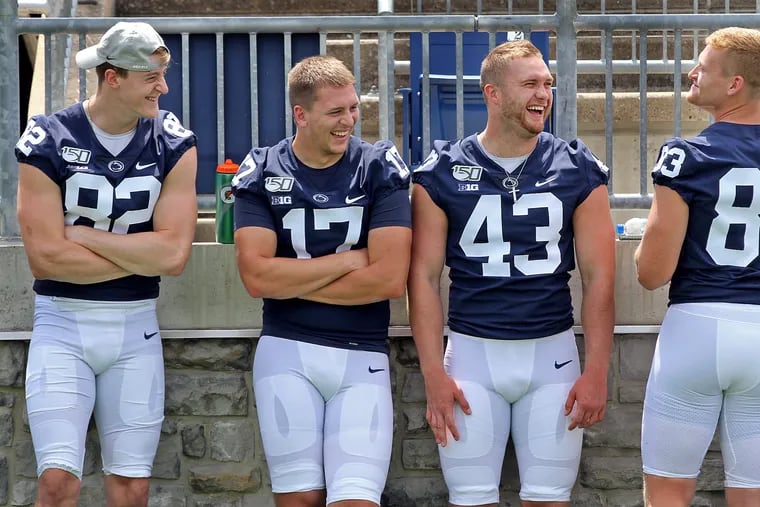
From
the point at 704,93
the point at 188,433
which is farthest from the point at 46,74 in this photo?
the point at 704,93

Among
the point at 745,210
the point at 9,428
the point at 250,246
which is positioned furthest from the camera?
the point at 9,428

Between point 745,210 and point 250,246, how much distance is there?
5.47 feet

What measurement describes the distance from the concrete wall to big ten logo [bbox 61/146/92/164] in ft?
2.40

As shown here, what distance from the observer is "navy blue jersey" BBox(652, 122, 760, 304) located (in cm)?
391

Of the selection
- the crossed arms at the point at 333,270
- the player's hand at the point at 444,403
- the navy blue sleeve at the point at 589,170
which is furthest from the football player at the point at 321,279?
the navy blue sleeve at the point at 589,170

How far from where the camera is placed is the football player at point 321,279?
4129 mm

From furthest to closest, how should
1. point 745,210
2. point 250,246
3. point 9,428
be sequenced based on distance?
point 9,428 → point 250,246 → point 745,210

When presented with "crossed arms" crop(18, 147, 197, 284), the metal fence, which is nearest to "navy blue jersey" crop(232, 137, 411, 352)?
"crossed arms" crop(18, 147, 197, 284)

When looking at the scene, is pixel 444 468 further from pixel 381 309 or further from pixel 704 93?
pixel 704 93

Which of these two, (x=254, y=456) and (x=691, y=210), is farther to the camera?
(x=254, y=456)

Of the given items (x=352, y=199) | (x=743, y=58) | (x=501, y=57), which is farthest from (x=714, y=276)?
(x=352, y=199)

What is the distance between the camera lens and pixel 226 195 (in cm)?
481

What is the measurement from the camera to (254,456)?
4.89m

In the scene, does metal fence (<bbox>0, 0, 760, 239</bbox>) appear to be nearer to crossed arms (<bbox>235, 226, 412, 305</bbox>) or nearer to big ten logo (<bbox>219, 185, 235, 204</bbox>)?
big ten logo (<bbox>219, 185, 235, 204</bbox>)
